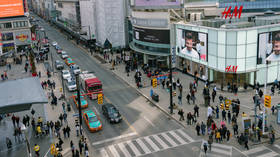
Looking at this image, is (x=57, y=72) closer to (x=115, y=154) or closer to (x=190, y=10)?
(x=190, y=10)

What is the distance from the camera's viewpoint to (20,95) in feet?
98.1

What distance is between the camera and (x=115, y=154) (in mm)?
30812

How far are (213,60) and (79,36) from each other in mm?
63742

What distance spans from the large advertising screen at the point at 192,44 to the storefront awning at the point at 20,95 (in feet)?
84.9

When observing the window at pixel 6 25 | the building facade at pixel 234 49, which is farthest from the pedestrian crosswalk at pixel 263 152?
the window at pixel 6 25

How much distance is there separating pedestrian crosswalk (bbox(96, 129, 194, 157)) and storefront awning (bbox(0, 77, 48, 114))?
8314 mm

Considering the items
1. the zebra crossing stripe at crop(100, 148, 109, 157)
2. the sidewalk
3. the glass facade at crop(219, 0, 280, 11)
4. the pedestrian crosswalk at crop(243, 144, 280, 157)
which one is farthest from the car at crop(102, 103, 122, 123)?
the glass facade at crop(219, 0, 280, 11)

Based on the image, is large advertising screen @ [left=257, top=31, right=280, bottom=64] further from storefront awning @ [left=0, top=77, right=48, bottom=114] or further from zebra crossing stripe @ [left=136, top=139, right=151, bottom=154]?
storefront awning @ [left=0, top=77, right=48, bottom=114]

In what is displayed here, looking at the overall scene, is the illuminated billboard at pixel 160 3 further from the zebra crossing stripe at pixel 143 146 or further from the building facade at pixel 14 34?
the building facade at pixel 14 34

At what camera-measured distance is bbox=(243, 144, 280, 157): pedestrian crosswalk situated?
28.8m

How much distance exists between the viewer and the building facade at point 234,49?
4350 cm

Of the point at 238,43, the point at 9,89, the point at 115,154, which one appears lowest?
the point at 115,154

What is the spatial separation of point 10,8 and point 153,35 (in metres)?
46.7

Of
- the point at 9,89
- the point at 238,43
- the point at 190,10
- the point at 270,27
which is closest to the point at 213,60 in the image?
the point at 238,43
